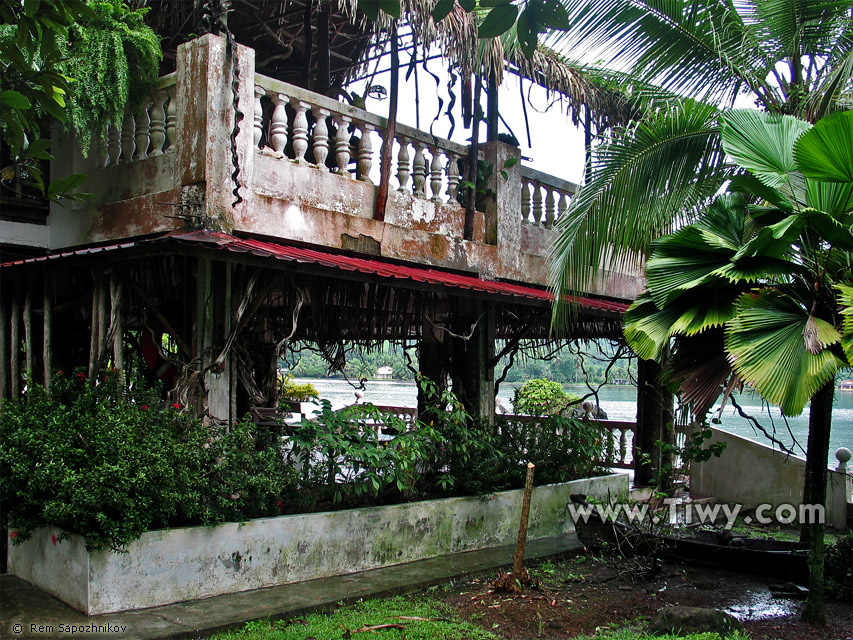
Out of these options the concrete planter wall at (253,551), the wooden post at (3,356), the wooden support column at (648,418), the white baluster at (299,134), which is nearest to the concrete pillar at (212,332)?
the concrete planter wall at (253,551)

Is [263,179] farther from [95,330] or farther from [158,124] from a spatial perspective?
[95,330]

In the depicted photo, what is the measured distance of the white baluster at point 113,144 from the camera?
692 cm

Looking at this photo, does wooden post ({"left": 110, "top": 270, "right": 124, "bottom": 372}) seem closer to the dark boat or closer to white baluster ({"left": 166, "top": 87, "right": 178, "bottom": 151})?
white baluster ({"left": 166, "top": 87, "right": 178, "bottom": 151})

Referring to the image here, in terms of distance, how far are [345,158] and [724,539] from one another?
16.6 ft

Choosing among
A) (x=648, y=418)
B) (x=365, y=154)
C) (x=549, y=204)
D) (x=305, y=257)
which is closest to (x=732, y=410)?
(x=648, y=418)

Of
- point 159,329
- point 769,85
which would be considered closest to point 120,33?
point 159,329

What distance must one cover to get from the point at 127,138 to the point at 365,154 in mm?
2189

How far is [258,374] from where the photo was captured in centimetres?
912

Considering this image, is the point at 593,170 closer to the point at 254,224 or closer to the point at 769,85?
the point at 769,85

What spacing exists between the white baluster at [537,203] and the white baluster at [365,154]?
9.50 ft

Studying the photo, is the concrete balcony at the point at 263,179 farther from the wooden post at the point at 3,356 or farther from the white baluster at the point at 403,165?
the wooden post at the point at 3,356

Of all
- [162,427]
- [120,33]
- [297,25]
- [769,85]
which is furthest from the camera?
[297,25]

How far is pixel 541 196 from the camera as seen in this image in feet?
32.1

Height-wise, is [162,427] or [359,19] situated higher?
[359,19]
